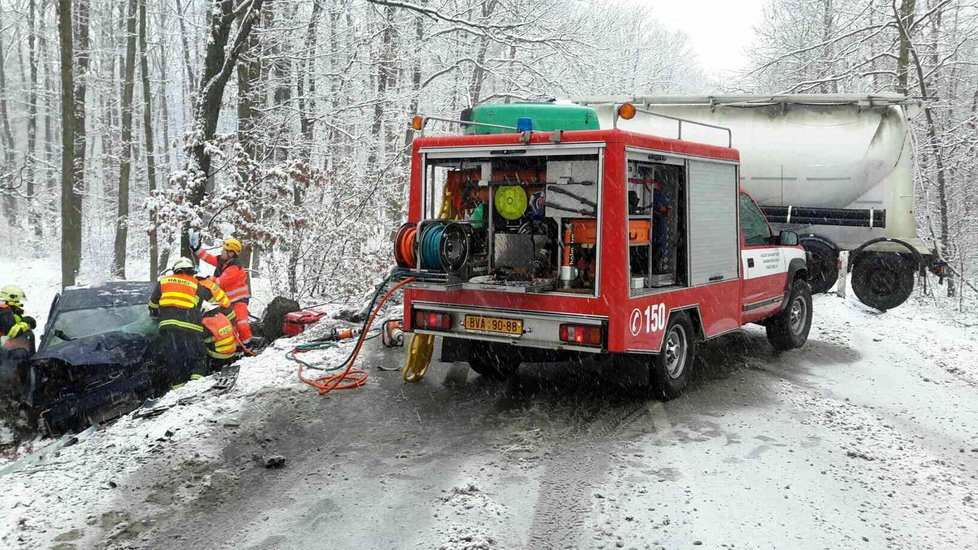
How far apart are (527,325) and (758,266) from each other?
346 cm

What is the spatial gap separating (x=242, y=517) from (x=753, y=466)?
3.26 metres

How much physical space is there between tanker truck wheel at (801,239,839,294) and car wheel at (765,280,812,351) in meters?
3.72

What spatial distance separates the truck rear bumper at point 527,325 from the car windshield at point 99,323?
3.62 meters

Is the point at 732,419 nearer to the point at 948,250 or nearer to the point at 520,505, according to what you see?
the point at 520,505

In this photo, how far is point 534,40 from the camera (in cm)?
1460

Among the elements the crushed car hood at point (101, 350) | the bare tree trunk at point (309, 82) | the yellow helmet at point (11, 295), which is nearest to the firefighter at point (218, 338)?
the crushed car hood at point (101, 350)

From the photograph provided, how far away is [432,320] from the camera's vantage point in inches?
259

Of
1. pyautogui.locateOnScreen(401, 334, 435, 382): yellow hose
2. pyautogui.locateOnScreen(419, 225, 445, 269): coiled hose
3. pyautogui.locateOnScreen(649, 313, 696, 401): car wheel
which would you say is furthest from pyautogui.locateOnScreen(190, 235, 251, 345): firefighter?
pyautogui.locateOnScreen(649, 313, 696, 401): car wheel

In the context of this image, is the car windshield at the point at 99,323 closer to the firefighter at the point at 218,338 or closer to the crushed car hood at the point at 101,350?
the crushed car hood at the point at 101,350

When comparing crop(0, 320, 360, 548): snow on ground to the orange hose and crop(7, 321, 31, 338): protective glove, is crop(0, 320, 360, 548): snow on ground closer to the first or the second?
the orange hose

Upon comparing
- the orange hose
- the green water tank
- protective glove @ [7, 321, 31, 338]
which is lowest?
the orange hose

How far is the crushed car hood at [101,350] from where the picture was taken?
23.4 feet

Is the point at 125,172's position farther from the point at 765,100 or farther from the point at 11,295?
the point at 765,100

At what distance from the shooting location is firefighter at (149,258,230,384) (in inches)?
312
